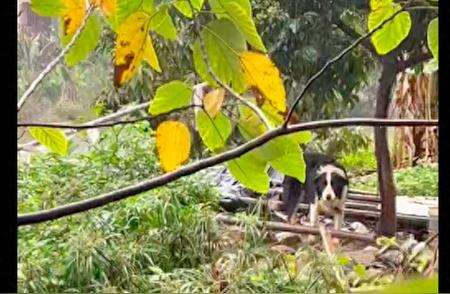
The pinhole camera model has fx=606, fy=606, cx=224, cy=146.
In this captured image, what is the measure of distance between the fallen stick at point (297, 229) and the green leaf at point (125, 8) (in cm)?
39

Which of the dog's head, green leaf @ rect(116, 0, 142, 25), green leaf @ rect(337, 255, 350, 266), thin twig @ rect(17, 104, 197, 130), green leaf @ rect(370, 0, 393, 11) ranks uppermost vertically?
green leaf @ rect(370, 0, 393, 11)

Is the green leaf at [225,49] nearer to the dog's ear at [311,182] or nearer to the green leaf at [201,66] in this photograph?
the green leaf at [201,66]

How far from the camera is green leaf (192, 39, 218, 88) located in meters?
0.87

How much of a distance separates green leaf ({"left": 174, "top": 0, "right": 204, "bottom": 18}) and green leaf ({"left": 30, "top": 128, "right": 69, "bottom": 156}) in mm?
278

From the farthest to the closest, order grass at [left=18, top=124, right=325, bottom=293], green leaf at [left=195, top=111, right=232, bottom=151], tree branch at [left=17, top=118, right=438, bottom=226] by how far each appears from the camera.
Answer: grass at [left=18, top=124, right=325, bottom=293], green leaf at [left=195, top=111, right=232, bottom=151], tree branch at [left=17, top=118, right=438, bottom=226]

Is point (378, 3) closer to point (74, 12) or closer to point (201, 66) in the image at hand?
point (201, 66)

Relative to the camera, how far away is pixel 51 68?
3.25 feet

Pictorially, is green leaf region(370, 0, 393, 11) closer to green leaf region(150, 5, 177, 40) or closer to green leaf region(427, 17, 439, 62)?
green leaf region(427, 17, 439, 62)

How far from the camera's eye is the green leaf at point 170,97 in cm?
87

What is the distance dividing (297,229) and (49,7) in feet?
1.81

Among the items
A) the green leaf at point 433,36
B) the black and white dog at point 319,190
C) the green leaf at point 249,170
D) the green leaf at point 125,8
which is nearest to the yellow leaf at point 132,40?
the green leaf at point 125,8

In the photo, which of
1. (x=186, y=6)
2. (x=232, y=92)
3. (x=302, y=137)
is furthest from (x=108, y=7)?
(x=302, y=137)

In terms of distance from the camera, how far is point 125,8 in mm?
846

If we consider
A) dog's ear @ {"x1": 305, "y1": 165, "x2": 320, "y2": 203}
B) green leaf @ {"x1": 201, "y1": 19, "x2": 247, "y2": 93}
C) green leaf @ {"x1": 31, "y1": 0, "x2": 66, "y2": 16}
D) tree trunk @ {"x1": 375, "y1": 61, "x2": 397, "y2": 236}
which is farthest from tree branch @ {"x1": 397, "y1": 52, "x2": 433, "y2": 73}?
green leaf @ {"x1": 31, "y1": 0, "x2": 66, "y2": 16}
